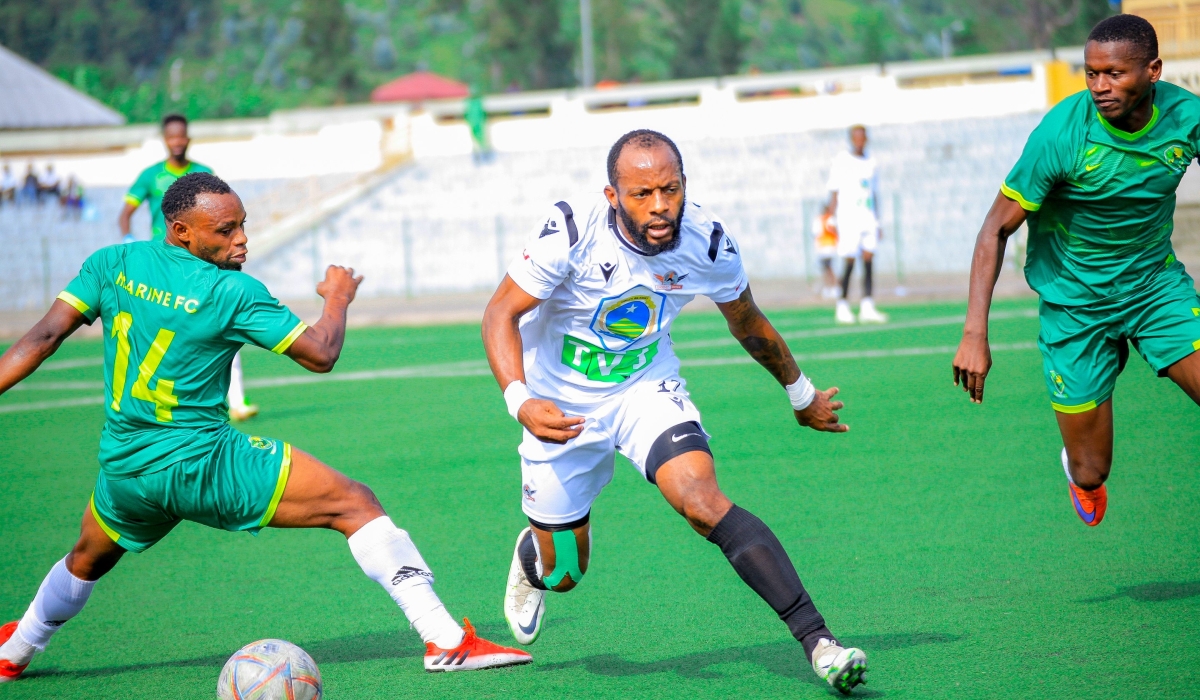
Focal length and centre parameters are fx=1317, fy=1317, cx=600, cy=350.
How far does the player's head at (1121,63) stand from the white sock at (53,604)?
179 inches

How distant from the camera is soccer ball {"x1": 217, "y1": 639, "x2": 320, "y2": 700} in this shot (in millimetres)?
4602

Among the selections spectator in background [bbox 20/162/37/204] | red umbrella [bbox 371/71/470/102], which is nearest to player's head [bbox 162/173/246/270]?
spectator in background [bbox 20/162/37/204]

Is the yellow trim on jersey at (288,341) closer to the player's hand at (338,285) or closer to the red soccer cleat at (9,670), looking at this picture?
the player's hand at (338,285)

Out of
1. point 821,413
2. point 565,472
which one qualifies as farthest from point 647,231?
point 821,413

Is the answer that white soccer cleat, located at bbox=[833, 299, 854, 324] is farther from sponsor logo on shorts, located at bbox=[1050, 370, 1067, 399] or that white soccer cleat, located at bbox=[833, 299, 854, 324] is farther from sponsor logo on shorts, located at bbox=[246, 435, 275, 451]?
sponsor logo on shorts, located at bbox=[246, 435, 275, 451]

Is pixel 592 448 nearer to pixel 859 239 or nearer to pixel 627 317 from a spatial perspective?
pixel 627 317

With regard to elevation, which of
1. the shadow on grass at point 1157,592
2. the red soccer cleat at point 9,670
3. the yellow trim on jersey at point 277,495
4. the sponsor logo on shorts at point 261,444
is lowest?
the shadow on grass at point 1157,592

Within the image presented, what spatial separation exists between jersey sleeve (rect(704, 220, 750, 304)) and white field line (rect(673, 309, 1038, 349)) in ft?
36.9

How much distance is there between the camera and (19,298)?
108 ft

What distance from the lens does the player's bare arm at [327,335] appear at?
5.02m

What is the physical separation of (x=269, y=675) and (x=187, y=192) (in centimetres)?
187

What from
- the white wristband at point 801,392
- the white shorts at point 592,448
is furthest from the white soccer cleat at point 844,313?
the white shorts at point 592,448

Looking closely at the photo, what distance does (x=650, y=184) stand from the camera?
16.2 feet

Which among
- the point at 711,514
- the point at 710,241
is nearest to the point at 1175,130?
the point at 710,241
